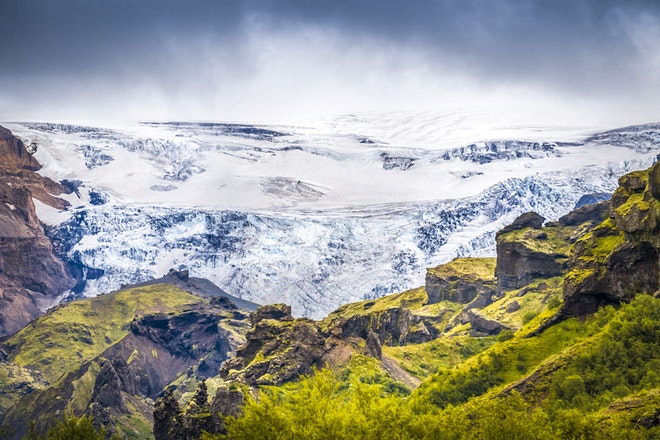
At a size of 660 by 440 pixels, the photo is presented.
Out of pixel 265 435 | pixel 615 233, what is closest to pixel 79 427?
pixel 265 435

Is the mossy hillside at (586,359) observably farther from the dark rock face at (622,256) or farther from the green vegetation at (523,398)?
the dark rock face at (622,256)

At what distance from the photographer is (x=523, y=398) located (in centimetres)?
11438

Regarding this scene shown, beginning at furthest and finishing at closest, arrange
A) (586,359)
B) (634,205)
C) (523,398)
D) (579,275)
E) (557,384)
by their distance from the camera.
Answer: (579,275) < (634,205) < (523,398) < (586,359) < (557,384)

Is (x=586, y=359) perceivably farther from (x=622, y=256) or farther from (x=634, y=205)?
(x=634, y=205)

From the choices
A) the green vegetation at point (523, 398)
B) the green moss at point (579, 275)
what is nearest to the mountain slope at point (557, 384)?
the green vegetation at point (523, 398)

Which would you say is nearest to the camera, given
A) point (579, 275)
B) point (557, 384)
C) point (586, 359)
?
point (557, 384)

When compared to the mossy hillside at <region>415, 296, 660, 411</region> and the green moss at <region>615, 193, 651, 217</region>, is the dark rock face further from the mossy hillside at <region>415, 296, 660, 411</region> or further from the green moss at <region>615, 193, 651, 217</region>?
the mossy hillside at <region>415, 296, 660, 411</region>

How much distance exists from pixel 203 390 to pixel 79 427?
269 ft

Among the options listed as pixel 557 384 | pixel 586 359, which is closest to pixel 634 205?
pixel 586 359

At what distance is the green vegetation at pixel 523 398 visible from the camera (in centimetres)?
7669

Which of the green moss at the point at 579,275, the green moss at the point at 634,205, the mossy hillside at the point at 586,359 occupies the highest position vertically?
the green moss at the point at 634,205

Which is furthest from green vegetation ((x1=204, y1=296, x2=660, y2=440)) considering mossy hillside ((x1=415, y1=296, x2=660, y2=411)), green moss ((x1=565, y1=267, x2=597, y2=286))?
green moss ((x1=565, y1=267, x2=597, y2=286))

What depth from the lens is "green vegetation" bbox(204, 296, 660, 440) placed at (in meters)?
76.7

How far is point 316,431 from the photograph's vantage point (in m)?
75.0
